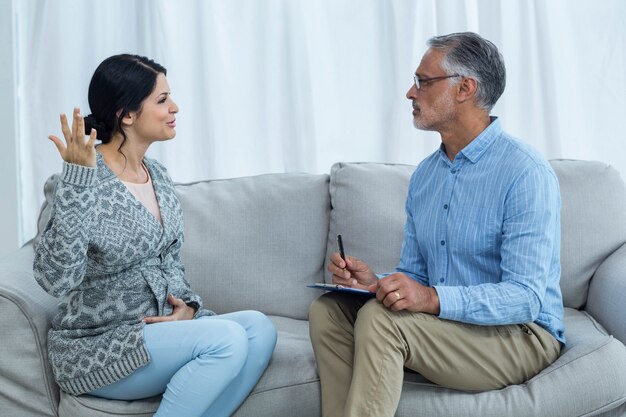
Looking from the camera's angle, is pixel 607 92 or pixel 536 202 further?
pixel 607 92

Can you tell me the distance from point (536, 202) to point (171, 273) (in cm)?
97

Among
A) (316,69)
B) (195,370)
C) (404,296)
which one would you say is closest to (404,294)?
(404,296)

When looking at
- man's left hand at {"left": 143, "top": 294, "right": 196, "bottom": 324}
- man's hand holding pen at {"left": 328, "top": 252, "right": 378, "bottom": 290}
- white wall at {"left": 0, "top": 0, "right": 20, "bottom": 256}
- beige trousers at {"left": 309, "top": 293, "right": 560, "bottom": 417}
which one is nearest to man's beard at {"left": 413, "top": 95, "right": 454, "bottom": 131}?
man's hand holding pen at {"left": 328, "top": 252, "right": 378, "bottom": 290}

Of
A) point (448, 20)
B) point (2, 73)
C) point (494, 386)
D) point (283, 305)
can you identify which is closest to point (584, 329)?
point (494, 386)

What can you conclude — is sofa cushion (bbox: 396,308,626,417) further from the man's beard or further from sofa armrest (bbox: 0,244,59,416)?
sofa armrest (bbox: 0,244,59,416)

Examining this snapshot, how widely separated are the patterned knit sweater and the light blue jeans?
4cm

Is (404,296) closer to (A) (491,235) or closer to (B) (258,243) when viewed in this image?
(A) (491,235)

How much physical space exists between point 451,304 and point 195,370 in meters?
0.63

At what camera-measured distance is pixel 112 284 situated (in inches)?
79.2

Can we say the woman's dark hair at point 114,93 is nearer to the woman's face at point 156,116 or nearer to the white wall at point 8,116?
the woman's face at point 156,116

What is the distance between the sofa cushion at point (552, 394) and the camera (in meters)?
1.86

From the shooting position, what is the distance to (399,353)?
5.83ft

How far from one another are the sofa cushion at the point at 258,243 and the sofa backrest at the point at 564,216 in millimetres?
76

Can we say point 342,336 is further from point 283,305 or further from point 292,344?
point 283,305
